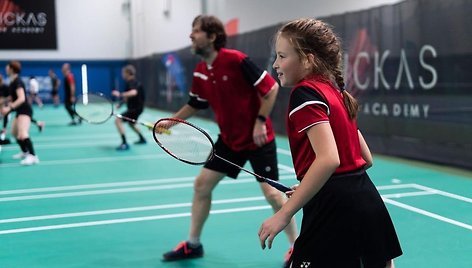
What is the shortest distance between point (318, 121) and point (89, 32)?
28.4 meters

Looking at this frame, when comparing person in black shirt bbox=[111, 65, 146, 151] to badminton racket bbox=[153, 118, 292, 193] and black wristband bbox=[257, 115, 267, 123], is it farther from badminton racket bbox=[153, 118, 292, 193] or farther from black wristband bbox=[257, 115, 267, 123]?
badminton racket bbox=[153, 118, 292, 193]

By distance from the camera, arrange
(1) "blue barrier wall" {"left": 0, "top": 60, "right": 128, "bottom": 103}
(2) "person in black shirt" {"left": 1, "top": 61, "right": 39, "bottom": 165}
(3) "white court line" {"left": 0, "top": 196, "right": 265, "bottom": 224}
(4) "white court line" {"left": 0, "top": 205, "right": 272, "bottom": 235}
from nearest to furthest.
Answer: (4) "white court line" {"left": 0, "top": 205, "right": 272, "bottom": 235} < (3) "white court line" {"left": 0, "top": 196, "right": 265, "bottom": 224} < (2) "person in black shirt" {"left": 1, "top": 61, "right": 39, "bottom": 165} < (1) "blue barrier wall" {"left": 0, "top": 60, "right": 128, "bottom": 103}

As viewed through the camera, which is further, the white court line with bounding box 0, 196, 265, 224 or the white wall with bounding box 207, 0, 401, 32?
the white wall with bounding box 207, 0, 401, 32

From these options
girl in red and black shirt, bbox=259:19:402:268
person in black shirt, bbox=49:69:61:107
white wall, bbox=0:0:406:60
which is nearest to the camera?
girl in red and black shirt, bbox=259:19:402:268

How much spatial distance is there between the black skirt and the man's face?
1.98m

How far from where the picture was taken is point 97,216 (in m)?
5.51

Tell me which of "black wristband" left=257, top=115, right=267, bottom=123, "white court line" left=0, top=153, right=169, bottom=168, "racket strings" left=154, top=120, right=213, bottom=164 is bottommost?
"white court line" left=0, top=153, right=169, bottom=168

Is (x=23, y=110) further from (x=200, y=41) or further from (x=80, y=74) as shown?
(x=80, y=74)

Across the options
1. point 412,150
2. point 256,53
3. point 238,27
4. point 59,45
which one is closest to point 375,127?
point 412,150

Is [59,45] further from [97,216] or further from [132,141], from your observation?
[97,216]

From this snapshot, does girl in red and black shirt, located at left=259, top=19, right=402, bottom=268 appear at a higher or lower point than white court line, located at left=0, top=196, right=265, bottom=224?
higher

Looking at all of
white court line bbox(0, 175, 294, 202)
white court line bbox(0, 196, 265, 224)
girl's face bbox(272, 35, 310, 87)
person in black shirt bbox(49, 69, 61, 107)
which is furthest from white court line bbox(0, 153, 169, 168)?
person in black shirt bbox(49, 69, 61, 107)

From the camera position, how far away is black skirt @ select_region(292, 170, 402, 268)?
6.89 ft

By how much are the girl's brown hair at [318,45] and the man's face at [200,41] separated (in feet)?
5.79
